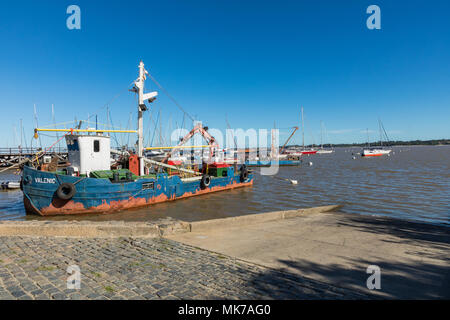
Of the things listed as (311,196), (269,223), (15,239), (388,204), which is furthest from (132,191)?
(388,204)

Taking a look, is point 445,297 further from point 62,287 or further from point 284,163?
point 284,163

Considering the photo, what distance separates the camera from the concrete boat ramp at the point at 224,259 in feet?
13.9

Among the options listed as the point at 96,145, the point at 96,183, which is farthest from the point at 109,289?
the point at 96,145

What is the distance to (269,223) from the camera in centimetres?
902

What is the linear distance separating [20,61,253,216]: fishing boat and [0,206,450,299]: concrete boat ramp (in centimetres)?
652

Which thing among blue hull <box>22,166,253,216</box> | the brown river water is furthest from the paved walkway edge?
blue hull <box>22,166,253,216</box>

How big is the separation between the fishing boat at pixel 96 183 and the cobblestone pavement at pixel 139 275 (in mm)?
7327

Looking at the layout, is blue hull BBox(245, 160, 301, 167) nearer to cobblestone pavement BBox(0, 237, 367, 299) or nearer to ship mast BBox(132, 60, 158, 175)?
ship mast BBox(132, 60, 158, 175)

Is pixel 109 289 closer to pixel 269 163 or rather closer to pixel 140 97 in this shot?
pixel 140 97

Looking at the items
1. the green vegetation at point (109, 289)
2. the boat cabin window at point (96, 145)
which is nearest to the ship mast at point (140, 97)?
the boat cabin window at point (96, 145)

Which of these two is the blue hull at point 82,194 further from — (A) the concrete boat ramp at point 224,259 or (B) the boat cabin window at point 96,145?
(A) the concrete boat ramp at point 224,259

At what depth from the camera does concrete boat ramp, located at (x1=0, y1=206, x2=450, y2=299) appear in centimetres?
423

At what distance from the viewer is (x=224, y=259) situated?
565 centimetres

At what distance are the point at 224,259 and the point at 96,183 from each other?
10774 millimetres
